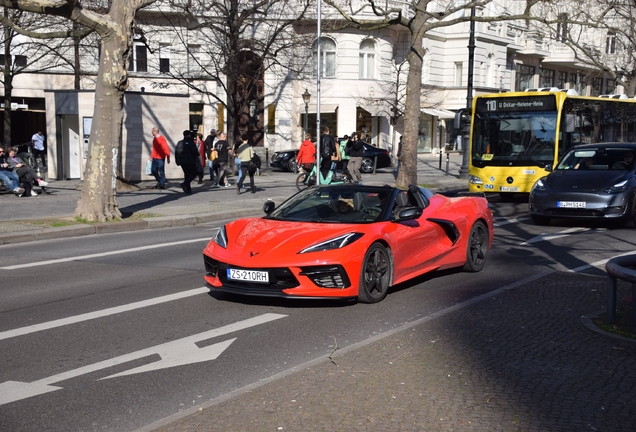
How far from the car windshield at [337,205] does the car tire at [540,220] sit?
7.53 m

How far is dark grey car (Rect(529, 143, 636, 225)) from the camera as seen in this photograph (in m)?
15.2

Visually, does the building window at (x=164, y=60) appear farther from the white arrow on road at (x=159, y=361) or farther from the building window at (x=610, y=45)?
the white arrow on road at (x=159, y=361)

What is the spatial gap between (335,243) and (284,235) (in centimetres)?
60

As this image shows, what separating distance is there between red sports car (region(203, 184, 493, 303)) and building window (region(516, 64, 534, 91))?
5211 cm

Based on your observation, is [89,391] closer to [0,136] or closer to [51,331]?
[51,331]

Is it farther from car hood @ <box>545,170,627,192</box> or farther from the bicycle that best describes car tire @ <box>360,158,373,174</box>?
car hood @ <box>545,170,627,192</box>

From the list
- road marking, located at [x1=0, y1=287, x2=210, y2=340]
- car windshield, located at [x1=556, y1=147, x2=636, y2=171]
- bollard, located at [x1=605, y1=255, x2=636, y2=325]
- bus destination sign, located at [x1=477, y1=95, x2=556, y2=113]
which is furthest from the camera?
bus destination sign, located at [x1=477, y1=95, x2=556, y2=113]

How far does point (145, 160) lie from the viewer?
27453mm

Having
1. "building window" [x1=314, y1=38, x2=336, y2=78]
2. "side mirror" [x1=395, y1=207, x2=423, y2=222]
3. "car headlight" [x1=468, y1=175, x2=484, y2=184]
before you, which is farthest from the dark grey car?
"building window" [x1=314, y1=38, x2=336, y2=78]

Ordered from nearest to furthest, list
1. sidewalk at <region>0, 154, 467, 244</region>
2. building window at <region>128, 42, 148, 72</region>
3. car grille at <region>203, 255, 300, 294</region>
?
1. car grille at <region>203, 255, 300, 294</region>
2. sidewalk at <region>0, 154, 467, 244</region>
3. building window at <region>128, 42, 148, 72</region>

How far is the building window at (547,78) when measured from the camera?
63.4m

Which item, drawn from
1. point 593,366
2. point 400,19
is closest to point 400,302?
point 593,366

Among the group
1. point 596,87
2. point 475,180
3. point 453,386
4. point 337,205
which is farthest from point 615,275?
point 596,87

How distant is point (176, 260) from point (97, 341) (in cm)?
485
